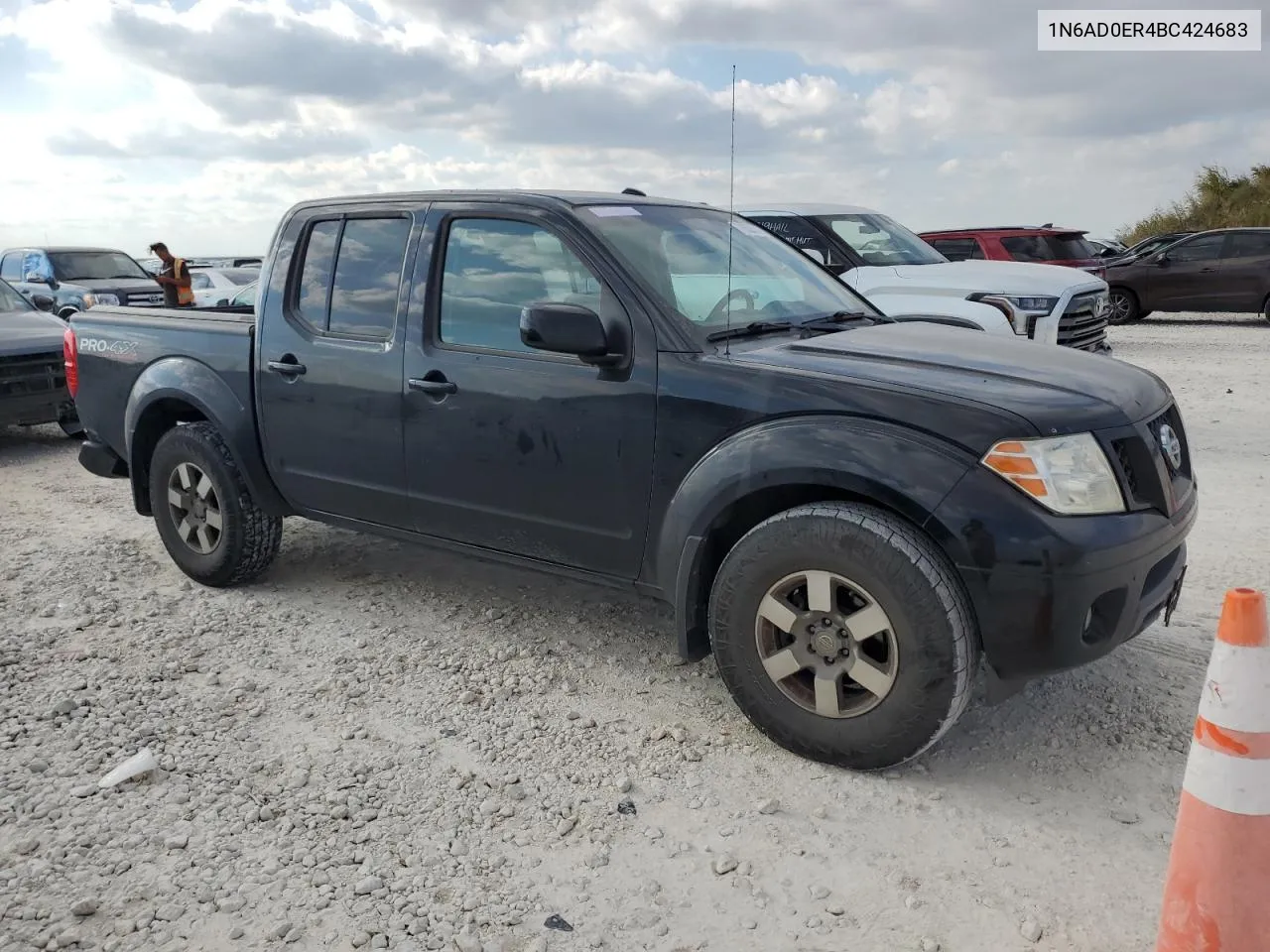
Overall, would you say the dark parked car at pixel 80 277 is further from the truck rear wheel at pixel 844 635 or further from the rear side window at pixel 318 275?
the truck rear wheel at pixel 844 635

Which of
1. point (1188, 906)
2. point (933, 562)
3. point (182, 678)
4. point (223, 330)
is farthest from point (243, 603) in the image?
point (1188, 906)

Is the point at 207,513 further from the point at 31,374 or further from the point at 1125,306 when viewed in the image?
the point at 1125,306

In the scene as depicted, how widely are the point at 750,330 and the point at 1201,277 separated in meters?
16.2

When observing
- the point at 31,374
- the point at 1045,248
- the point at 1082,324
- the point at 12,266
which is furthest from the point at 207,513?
the point at 12,266

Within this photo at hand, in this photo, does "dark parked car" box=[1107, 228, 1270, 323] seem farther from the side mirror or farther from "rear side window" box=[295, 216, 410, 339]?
the side mirror

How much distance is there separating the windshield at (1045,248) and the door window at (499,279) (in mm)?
12104

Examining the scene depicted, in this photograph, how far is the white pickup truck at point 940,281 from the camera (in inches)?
325

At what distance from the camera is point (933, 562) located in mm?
2990

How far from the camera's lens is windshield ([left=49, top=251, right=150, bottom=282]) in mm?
16141

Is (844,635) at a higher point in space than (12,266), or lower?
lower

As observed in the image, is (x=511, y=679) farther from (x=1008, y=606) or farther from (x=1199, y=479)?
(x=1199, y=479)

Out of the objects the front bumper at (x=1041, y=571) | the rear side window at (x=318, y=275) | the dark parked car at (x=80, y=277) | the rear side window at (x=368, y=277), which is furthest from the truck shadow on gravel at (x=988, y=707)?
the dark parked car at (x=80, y=277)

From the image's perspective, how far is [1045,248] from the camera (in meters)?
15.1

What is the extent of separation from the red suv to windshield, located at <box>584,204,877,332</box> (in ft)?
33.8
